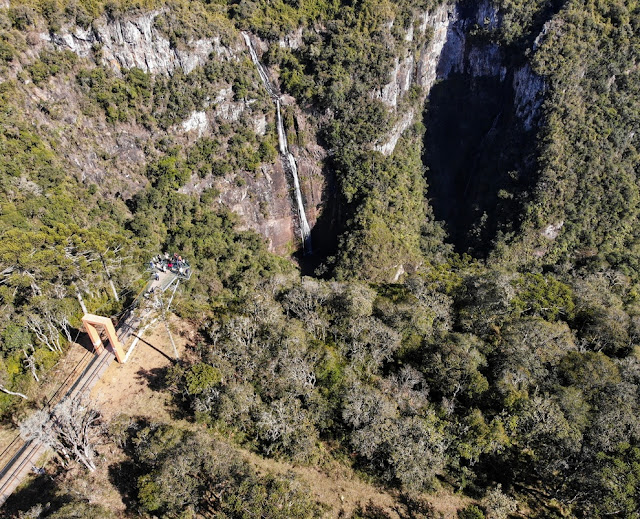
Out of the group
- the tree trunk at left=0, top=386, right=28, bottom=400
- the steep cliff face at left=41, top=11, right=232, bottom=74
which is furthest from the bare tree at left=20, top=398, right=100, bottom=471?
the steep cliff face at left=41, top=11, right=232, bottom=74

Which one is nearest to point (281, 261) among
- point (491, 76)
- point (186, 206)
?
point (186, 206)

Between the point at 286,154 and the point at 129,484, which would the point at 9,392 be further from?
the point at 286,154

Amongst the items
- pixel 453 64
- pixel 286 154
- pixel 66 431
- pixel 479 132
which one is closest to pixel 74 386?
pixel 66 431

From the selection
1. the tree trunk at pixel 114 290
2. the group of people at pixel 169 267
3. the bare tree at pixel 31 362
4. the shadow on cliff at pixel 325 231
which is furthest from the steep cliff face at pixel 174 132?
the bare tree at pixel 31 362

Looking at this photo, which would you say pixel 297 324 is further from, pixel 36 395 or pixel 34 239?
pixel 34 239

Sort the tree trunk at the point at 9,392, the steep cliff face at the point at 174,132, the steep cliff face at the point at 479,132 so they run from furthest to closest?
the steep cliff face at the point at 479,132
the steep cliff face at the point at 174,132
the tree trunk at the point at 9,392

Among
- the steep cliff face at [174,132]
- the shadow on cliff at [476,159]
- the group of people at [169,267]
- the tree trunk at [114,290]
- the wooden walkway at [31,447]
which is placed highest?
the shadow on cliff at [476,159]

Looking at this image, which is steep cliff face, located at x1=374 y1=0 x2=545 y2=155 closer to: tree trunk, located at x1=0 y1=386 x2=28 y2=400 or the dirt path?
the dirt path

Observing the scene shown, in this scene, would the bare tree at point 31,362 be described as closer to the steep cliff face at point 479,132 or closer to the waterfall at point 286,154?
the waterfall at point 286,154
